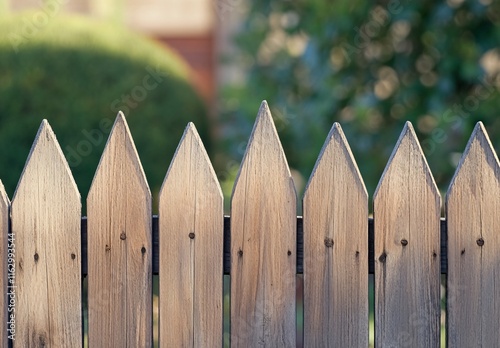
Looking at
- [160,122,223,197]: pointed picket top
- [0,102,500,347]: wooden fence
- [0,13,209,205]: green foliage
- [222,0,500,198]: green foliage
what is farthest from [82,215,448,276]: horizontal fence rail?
[0,13,209,205]: green foliage

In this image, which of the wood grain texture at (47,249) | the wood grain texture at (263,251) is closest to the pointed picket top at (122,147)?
the wood grain texture at (47,249)

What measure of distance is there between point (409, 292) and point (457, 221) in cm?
22

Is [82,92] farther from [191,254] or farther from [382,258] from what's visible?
[382,258]

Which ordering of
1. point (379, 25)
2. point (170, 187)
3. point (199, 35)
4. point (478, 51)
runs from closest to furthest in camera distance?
point (170, 187)
point (478, 51)
point (379, 25)
point (199, 35)

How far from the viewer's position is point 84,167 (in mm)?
4492

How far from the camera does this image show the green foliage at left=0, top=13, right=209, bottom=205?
14.6 feet

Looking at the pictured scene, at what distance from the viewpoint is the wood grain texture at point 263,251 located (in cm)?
211

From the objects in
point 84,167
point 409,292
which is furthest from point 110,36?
point 409,292

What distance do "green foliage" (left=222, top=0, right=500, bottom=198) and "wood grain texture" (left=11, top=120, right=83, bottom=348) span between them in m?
2.47

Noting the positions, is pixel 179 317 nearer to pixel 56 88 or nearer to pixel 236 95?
pixel 56 88

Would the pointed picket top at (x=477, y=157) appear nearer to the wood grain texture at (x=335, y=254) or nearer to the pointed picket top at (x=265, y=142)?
the wood grain texture at (x=335, y=254)

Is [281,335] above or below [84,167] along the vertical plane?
below

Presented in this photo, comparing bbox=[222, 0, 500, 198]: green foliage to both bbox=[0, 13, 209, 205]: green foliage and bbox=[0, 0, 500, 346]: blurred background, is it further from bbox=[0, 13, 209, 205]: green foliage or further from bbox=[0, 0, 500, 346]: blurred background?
bbox=[0, 13, 209, 205]: green foliage

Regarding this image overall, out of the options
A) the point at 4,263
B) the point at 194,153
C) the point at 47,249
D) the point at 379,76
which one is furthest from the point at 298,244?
the point at 379,76
